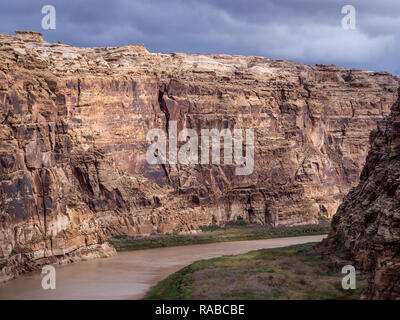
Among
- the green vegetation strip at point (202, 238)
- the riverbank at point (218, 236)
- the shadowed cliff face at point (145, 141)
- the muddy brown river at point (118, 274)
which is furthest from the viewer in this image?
the riverbank at point (218, 236)

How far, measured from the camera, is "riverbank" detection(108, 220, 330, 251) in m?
A: 81.0

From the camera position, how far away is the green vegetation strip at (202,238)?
264 feet

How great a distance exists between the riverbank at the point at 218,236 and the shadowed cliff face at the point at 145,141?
206 centimetres

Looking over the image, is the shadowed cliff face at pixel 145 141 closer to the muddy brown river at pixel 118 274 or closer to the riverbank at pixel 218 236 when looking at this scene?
the riverbank at pixel 218 236

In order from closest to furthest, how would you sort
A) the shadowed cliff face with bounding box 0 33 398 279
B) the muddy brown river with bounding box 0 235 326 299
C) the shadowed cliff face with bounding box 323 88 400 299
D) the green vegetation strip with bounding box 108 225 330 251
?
the shadowed cliff face with bounding box 323 88 400 299 → the muddy brown river with bounding box 0 235 326 299 → the shadowed cliff face with bounding box 0 33 398 279 → the green vegetation strip with bounding box 108 225 330 251

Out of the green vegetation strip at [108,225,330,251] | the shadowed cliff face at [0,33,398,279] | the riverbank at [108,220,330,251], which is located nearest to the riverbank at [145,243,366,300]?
the shadowed cliff face at [0,33,398,279]

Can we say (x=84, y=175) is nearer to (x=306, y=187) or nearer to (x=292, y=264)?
(x=292, y=264)

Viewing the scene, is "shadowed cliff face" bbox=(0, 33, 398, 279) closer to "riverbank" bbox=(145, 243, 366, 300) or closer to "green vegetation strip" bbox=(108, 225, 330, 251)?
"green vegetation strip" bbox=(108, 225, 330, 251)

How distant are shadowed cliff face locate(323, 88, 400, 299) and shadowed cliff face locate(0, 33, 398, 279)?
28.3 m

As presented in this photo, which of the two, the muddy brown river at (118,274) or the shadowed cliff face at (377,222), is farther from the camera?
the muddy brown river at (118,274)

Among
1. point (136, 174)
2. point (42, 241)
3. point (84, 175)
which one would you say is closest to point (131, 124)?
point (136, 174)

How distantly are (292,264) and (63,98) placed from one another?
37.0m

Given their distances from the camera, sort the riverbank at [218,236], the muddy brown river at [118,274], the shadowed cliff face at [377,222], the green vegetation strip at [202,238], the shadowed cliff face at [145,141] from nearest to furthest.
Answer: the shadowed cliff face at [377,222] → the muddy brown river at [118,274] → the shadowed cliff face at [145,141] → the green vegetation strip at [202,238] → the riverbank at [218,236]

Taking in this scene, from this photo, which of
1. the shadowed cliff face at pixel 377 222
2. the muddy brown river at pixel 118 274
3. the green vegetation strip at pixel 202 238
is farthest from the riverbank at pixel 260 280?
the green vegetation strip at pixel 202 238
